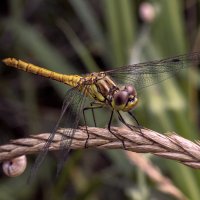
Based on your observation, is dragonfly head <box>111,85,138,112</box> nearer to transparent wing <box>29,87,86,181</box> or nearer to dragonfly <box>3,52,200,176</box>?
dragonfly <box>3,52,200,176</box>

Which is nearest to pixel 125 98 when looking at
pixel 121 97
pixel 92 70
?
pixel 121 97

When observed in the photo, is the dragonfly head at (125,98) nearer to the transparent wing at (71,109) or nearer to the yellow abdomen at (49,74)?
the transparent wing at (71,109)

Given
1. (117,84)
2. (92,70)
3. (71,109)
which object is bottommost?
(71,109)

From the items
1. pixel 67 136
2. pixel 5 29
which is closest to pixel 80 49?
pixel 5 29

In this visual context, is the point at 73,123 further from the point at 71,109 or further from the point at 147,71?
the point at 147,71

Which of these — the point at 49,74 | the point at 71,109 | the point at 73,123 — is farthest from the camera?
the point at 49,74

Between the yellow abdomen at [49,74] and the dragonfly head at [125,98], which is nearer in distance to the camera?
the dragonfly head at [125,98]

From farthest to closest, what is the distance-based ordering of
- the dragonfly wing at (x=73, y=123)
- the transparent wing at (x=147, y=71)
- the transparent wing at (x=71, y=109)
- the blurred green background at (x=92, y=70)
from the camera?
the blurred green background at (x=92, y=70)
the transparent wing at (x=147, y=71)
the transparent wing at (x=71, y=109)
the dragonfly wing at (x=73, y=123)

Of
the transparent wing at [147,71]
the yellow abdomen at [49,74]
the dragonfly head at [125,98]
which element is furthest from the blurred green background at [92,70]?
the dragonfly head at [125,98]
